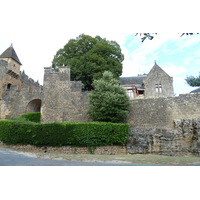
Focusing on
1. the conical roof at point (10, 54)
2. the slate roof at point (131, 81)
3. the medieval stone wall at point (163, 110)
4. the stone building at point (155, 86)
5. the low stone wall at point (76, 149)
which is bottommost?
the low stone wall at point (76, 149)

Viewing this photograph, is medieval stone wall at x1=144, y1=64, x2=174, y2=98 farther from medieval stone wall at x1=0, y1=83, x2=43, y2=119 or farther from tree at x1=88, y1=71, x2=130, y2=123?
medieval stone wall at x1=0, y1=83, x2=43, y2=119

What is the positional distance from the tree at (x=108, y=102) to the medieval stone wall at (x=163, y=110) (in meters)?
1.45

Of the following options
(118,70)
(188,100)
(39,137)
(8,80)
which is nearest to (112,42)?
(118,70)

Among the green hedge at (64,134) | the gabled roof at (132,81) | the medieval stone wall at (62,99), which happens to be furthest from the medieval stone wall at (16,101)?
the gabled roof at (132,81)

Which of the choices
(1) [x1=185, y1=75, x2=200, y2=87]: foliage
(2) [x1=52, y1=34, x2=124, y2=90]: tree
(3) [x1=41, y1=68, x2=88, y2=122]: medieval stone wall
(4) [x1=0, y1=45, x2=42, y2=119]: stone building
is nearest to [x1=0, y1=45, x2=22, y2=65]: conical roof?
(4) [x1=0, y1=45, x2=42, y2=119]: stone building

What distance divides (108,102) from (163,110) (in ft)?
15.7

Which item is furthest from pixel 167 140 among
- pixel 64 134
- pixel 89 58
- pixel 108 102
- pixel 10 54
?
pixel 10 54

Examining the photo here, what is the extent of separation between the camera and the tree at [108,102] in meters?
12.8

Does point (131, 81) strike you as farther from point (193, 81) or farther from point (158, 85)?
point (193, 81)

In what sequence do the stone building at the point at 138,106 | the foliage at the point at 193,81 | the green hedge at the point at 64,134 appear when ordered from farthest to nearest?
the foliage at the point at 193,81
the stone building at the point at 138,106
the green hedge at the point at 64,134

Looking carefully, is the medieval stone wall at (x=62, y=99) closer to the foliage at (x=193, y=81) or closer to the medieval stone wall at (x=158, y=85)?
the medieval stone wall at (x=158, y=85)

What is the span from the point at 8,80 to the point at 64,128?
1310 cm

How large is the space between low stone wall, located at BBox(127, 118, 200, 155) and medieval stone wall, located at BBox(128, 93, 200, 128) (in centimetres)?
153

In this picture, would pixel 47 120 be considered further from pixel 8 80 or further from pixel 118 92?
pixel 8 80
